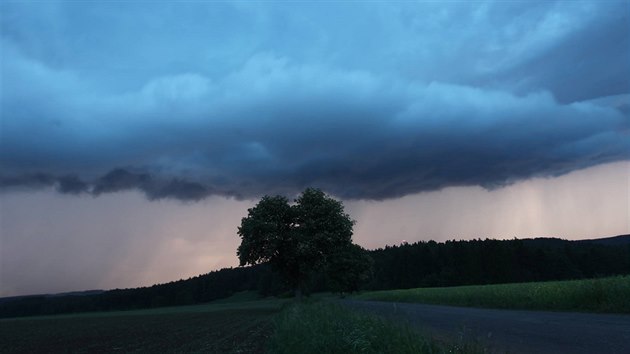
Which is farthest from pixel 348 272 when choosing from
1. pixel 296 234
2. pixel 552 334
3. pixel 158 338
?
pixel 552 334

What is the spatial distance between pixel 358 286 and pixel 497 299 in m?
73.5

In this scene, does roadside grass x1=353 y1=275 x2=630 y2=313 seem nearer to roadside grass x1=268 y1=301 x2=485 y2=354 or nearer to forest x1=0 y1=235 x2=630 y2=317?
roadside grass x1=268 y1=301 x2=485 y2=354

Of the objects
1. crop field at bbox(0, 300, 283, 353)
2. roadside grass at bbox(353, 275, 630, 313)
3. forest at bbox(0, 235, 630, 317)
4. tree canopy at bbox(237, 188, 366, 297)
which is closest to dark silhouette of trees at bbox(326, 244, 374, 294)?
forest at bbox(0, 235, 630, 317)

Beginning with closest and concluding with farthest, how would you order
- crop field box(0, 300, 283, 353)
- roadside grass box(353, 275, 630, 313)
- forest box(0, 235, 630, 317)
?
crop field box(0, 300, 283, 353), roadside grass box(353, 275, 630, 313), forest box(0, 235, 630, 317)

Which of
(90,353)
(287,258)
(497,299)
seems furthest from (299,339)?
(287,258)

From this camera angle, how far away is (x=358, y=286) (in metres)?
107

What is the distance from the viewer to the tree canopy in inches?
2299

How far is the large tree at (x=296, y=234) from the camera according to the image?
2299 inches

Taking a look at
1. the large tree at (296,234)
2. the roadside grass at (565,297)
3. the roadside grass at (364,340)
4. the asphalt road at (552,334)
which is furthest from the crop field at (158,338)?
the roadside grass at (565,297)

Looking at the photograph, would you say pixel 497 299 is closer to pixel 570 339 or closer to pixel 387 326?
pixel 570 339

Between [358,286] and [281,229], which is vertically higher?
[281,229]

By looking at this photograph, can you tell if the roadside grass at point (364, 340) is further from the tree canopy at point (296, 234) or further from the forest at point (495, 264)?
the forest at point (495, 264)

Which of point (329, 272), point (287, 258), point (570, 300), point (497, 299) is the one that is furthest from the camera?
point (329, 272)

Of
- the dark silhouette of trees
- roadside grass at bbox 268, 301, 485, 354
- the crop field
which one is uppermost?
the dark silhouette of trees
